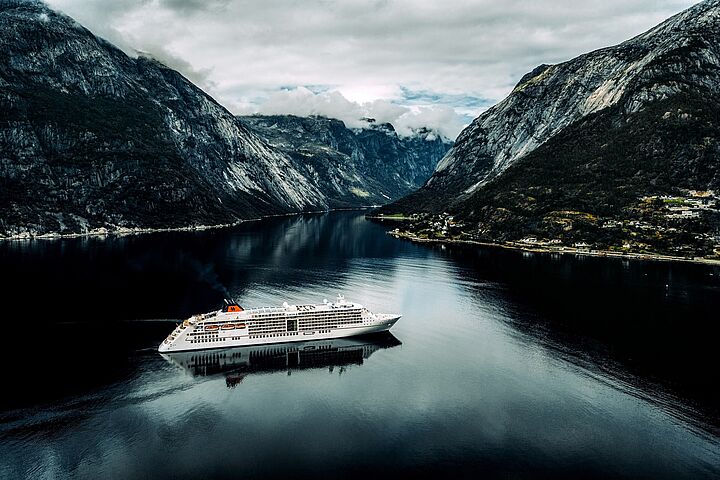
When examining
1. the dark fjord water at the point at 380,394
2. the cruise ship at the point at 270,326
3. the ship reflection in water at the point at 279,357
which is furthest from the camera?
the cruise ship at the point at 270,326

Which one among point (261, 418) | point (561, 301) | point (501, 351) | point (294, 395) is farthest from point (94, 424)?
point (561, 301)

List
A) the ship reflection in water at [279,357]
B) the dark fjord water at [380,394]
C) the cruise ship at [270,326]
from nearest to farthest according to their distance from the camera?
the dark fjord water at [380,394] < the ship reflection in water at [279,357] < the cruise ship at [270,326]

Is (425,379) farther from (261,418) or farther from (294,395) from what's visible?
(261,418)

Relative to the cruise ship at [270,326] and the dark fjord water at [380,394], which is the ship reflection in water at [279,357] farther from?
the cruise ship at [270,326]

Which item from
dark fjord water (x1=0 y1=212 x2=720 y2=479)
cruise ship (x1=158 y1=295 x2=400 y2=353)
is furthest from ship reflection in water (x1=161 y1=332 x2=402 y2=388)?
cruise ship (x1=158 y1=295 x2=400 y2=353)

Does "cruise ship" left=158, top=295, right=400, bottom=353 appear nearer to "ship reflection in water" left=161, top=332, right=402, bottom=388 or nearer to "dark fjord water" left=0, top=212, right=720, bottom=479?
"ship reflection in water" left=161, top=332, right=402, bottom=388

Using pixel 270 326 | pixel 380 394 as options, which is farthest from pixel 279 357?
pixel 380 394

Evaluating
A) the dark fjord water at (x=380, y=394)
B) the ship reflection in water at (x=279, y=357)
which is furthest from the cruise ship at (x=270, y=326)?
the dark fjord water at (x=380, y=394)
